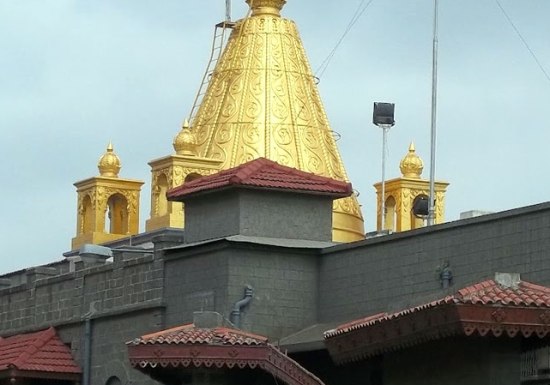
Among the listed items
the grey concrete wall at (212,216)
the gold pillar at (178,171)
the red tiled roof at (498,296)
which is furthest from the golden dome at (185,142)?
the red tiled roof at (498,296)

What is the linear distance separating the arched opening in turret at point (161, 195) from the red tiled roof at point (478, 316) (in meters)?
24.6

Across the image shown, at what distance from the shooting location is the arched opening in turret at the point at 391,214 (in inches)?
2275

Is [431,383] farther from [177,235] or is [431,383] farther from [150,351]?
[177,235]

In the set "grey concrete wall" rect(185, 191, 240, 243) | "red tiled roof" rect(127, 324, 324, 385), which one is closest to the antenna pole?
"grey concrete wall" rect(185, 191, 240, 243)

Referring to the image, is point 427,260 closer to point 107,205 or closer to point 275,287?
point 275,287

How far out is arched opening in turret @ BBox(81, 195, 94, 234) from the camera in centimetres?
5725

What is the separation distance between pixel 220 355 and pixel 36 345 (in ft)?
39.1

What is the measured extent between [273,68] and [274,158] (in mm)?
2698

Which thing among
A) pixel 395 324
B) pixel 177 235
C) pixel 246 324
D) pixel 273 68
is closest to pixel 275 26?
pixel 273 68

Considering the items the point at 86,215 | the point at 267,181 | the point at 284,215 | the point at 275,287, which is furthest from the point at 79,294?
the point at 86,215

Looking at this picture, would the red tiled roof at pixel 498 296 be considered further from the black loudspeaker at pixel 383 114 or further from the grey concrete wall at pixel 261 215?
the black loudspeaker at pixel 383 114

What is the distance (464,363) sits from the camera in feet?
92.0

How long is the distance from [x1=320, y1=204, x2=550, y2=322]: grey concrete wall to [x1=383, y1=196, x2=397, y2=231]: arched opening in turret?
1634 cm

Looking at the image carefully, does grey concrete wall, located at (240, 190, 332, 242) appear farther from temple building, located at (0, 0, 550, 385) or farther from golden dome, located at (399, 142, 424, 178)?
golden dome, located at (399, 142, 424, 178)
